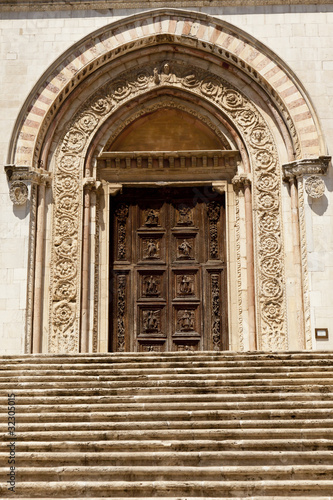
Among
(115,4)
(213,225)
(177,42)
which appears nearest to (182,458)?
(213,225)

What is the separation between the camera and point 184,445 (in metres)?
8.35

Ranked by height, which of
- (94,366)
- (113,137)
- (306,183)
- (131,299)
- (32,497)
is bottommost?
(32,497)

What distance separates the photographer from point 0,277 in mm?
13070

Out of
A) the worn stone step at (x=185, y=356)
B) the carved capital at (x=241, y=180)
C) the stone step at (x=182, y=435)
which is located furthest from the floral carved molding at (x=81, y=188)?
the stone step at (x=182, y=435)

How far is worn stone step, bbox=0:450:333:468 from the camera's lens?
814 cm

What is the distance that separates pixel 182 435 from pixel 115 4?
9063 mm

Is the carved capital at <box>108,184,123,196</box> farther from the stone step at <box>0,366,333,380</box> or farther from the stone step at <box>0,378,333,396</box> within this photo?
the stone step at <box>0,378,333,396</box>

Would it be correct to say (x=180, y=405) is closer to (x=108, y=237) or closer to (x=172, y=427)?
(x=172, y=427)

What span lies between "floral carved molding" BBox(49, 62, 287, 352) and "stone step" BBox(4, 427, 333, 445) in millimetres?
4494

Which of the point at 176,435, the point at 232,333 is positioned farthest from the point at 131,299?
the point at 176,435

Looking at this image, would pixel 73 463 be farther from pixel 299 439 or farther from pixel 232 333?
pixel 232 333

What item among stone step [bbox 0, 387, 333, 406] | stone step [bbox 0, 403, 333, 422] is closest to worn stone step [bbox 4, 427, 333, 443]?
stone step [bbox 0, 403, 333, 422]

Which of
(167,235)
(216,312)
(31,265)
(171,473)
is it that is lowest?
(171,473)

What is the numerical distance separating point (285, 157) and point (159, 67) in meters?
3.10
